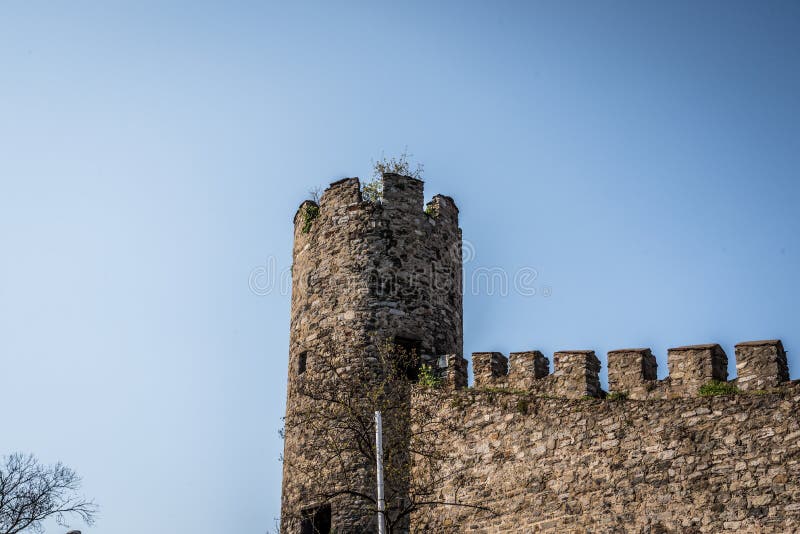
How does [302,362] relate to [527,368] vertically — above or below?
above

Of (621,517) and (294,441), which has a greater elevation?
(294,441)

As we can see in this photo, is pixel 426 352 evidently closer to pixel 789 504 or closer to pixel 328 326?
pixel 328 326

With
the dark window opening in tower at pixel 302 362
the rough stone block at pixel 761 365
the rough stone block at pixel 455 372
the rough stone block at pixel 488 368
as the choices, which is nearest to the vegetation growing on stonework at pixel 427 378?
the rough stone block at pixel 455 372

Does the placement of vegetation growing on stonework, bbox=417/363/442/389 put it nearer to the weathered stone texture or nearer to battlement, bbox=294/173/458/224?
battlement, bbox=294/173/458/224

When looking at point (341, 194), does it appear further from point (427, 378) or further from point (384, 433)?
point (384, 433)

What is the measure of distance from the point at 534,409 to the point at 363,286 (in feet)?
13.4

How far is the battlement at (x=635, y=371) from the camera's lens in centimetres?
1564

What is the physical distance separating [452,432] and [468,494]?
1166 millimetres

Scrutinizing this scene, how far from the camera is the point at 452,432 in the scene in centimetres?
1905

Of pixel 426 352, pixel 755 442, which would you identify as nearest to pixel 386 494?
pixel 426 352

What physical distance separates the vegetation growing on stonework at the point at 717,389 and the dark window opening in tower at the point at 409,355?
18.7ft

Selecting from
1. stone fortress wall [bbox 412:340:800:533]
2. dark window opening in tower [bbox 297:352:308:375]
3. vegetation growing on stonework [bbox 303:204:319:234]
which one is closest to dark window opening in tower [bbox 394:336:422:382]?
stone fortress wall [bbox 412:340:800:533]

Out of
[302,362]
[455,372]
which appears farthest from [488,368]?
[302,362]

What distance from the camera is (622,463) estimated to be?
54.0 ft
